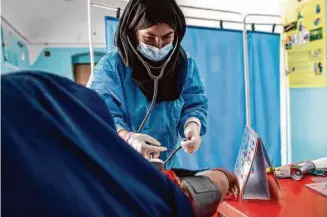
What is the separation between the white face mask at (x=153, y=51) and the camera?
1141 millimetres

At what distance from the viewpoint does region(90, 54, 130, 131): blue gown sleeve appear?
104 centimetres

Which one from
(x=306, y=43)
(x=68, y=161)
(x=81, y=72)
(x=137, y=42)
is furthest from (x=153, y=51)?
(x=81, y=72)

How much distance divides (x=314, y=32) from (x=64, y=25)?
13.3 feet

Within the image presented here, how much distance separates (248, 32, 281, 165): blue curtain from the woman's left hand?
1094 mm

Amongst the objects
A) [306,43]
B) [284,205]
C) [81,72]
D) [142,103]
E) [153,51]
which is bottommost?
[284,205]

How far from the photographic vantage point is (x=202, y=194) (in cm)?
48

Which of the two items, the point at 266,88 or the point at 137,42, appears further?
the point at 266,88

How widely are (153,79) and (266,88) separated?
124 centimetres

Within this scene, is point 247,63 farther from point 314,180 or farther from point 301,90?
point 314,180

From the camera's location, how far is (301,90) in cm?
192

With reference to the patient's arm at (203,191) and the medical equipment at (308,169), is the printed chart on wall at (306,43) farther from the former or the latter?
the patient's arm at (203,191)

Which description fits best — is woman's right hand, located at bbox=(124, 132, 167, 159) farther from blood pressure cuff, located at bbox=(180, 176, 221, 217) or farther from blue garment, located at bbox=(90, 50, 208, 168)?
blood pressure cuff, located at bbox=(180, 176, 221, 217)

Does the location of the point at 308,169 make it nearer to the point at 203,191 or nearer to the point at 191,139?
the point at 191,139

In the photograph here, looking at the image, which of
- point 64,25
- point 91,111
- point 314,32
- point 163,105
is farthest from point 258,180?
point 64,25
